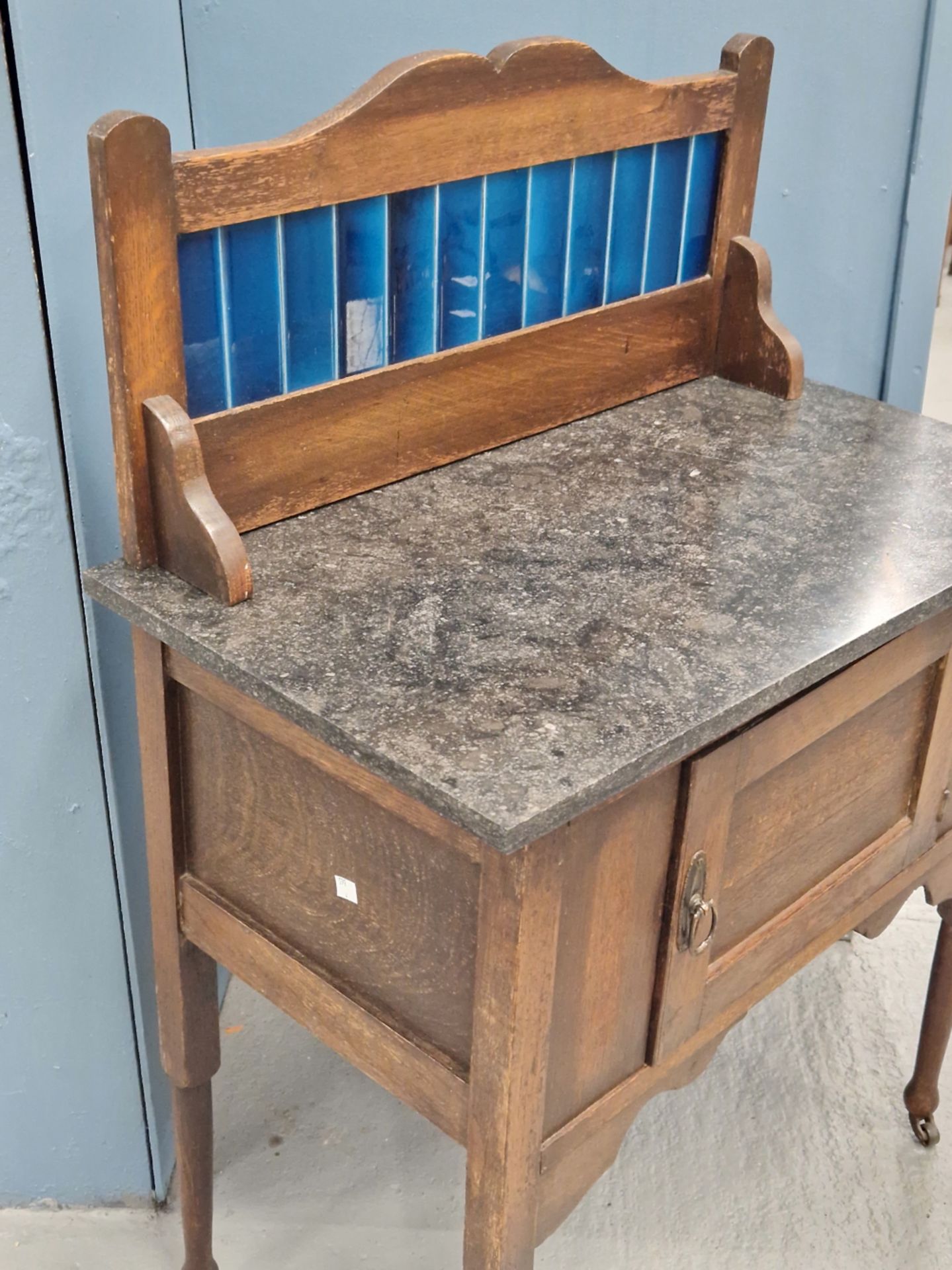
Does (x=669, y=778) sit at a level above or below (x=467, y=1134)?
above

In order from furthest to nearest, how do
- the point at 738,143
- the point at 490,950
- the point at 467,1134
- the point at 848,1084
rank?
the point at 848,1084, the point at 738,143, the point at 467,1134, the point at 490,950

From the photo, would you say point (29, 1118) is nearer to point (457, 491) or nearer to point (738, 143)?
point (457, 491)

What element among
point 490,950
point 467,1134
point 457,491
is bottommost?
point 467,1134

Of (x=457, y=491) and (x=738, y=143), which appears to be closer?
(x=457, y=491)

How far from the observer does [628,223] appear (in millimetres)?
1562

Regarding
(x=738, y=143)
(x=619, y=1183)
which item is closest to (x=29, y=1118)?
(x=619, y=1183)

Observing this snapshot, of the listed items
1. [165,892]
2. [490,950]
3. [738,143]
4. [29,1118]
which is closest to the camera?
[490,950]

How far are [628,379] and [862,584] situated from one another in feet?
1.57

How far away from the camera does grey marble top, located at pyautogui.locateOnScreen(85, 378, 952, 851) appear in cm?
103

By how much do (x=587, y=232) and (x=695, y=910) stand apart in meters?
0.74

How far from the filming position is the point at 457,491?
1.42 meters

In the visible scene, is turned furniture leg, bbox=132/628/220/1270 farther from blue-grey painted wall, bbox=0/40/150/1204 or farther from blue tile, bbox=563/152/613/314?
blue tile, bbox=563/152/613/314

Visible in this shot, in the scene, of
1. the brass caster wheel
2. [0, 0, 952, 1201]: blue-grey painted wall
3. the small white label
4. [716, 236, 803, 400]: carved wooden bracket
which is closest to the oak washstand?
the small white label

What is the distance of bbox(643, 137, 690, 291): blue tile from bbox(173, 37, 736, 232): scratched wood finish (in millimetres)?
26
